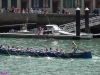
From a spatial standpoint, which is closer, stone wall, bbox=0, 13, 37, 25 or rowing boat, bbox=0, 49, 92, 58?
rowing boat, bbox=0, 49, 92, 58

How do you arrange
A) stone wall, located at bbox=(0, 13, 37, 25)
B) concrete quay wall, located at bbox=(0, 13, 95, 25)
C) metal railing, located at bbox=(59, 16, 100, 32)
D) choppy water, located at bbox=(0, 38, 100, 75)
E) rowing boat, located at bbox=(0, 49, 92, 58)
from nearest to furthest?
choppy water, located at bbox=(0, 38, 100, 75) < rowing boat, located at bbox=(0, 49, 92, 58) < metal railing, located at bbox=(59, 16, 100, 32) < concrete quay wall, located at bbox=(0, 13, 95, 25) < stone wall, located at bbox=(0, 13, 37, 25)

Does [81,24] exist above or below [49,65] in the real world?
above

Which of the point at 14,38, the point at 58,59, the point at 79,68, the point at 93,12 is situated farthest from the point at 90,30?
the point at 79,68

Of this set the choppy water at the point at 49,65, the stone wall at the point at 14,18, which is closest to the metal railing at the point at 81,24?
the stone wall at the point at 14,18

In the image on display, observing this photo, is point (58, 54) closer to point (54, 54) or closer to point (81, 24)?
point (54, 54)

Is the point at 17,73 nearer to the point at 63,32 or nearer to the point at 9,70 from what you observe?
the point at 9,70

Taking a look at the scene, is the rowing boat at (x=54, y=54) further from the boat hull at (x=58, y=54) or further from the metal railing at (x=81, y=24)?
the metal railing at (x=81, y=24)

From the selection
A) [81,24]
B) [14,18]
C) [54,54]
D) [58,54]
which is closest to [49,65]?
[58,54]

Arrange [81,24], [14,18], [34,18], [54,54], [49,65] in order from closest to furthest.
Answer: [49,65], [54,54], [81,24], [14,18], [34,18]

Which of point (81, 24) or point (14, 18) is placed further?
point (14, 18)

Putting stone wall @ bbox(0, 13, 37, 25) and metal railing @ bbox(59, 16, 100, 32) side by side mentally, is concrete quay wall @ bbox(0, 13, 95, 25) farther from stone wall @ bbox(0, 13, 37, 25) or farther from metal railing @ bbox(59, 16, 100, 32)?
metal railing @ bbox(59, 16, 100, 32)

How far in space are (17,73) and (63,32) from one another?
31.6 metres

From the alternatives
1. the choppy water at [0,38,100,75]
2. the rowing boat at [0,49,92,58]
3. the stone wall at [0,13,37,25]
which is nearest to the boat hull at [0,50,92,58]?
the rowing boat at [0,49,92,58]

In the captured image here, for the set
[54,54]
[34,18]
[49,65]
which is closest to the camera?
[49,65]
